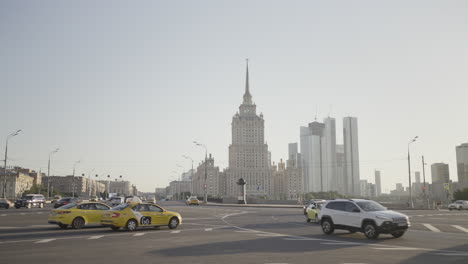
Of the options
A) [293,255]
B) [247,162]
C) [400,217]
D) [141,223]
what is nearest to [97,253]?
[293,255]

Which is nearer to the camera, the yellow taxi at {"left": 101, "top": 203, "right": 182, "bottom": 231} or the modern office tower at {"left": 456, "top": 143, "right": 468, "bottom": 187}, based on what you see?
the yellow taxi at {"left": 101, "top": 203, "right": 182, "bottom": 231}

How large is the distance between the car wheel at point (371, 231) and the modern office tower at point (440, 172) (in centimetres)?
17143

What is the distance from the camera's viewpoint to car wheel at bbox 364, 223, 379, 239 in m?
17.0

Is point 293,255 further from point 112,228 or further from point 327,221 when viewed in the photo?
point 112,228

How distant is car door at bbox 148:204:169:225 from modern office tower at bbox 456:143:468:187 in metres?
156

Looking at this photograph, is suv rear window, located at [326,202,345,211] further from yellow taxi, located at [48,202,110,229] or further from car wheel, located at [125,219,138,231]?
yellow taxi, located at [48,202,110,229]

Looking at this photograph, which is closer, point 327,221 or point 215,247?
point 215,247

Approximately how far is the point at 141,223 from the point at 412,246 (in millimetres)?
12888

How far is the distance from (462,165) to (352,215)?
160 metres

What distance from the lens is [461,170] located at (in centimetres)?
15700

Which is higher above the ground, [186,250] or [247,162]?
[247,162]

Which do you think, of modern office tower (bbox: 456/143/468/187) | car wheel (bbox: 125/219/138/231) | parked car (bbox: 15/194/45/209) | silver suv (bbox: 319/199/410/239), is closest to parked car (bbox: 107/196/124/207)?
parked car (bbox: 15/194/45/209)

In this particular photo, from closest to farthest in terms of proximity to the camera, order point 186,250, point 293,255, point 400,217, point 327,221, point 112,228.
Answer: point 293,255, point 186,250, point 400,217, point 327,221, point 112,228

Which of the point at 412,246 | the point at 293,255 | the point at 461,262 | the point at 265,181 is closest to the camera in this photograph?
the point at 461,262
